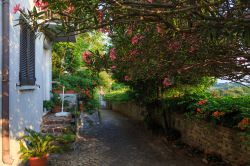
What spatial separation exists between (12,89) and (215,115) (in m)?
4.77

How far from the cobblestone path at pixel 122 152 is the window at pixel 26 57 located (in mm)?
2130

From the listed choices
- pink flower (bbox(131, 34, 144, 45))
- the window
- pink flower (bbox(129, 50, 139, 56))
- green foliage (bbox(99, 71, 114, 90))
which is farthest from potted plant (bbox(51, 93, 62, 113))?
green foliage (bbox(99, 71, 114, 90))

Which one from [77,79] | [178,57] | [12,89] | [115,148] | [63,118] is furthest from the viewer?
[77,79]

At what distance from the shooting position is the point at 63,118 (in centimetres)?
1029

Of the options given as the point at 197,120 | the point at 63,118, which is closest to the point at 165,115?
the point at 197,120

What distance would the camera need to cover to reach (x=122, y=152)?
9.10m

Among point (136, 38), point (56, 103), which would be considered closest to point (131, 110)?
point (56, 103)

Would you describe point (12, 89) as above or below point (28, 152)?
above

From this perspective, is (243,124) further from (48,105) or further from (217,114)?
(48,105)

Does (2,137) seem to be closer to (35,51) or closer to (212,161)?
(35,51)

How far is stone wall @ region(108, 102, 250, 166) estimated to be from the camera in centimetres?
707

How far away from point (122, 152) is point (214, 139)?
8.77 ft

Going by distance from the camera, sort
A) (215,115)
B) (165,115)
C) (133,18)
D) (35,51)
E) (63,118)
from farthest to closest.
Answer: (165,115) < (63,118) < (35,51) < (215,115) < (133,18)

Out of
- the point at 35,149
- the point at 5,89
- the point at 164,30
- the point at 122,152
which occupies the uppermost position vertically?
the point at 164,30
